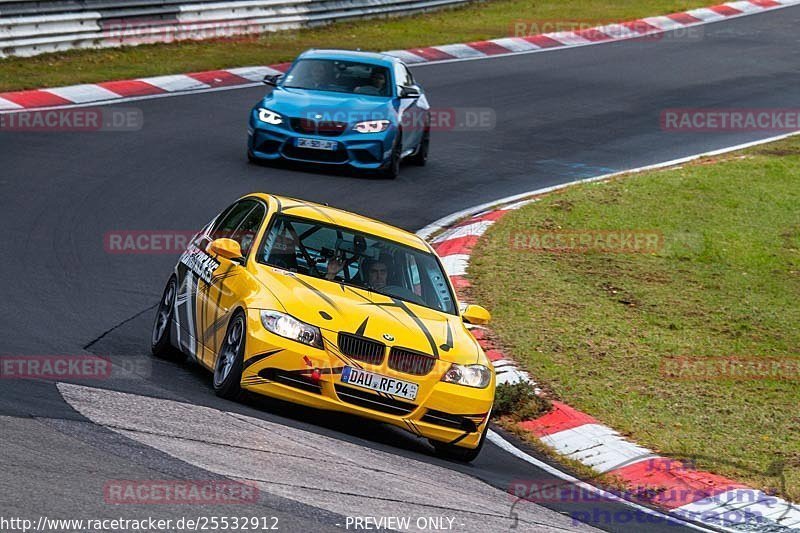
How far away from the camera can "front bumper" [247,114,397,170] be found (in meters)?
17.5

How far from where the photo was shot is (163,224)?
14.4m

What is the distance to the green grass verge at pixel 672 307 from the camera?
395 inches

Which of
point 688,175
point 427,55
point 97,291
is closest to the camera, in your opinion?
point 97,291

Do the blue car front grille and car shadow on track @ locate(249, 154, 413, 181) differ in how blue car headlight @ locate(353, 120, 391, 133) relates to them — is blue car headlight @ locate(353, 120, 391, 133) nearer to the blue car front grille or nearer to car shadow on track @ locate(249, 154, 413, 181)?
the blue car front grille

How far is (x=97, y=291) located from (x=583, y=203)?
7190mm

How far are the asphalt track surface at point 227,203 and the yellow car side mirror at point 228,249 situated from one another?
0.91 metres

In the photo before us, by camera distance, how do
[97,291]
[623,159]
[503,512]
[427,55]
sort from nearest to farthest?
[503,512] → [97,291] → [623,159] → [427,55]

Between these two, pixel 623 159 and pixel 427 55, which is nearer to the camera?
pixel 623 159

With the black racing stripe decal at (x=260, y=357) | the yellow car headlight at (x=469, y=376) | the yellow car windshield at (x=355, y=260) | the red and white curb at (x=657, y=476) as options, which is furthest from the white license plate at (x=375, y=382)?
the red and white curb at (x=657, y=476)

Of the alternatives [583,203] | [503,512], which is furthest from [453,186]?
[503,512]

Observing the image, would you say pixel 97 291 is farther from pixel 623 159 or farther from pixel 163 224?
pixel 623 159

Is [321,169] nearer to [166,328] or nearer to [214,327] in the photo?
[166,328]

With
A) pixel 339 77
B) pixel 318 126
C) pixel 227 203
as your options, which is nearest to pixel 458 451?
pixel 227 203

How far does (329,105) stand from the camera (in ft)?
58.3
